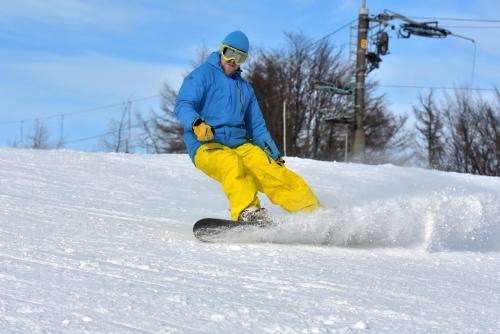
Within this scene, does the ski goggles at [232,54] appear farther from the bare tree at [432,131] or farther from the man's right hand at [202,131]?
the bare tree at [432,131]

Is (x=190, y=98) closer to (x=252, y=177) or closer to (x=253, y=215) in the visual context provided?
(x=252, y=177)

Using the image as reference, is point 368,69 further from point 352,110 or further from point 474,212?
point 474,212

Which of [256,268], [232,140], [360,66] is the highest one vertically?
[360,66]

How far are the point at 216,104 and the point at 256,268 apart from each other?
193 centimetres

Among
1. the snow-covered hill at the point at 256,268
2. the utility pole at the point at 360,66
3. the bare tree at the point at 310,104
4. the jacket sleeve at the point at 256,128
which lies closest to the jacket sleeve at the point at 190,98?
the jacket sleeve at the point at 256,128

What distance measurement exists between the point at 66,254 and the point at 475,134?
83.6 feet

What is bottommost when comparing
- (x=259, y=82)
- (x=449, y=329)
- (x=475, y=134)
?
(x=449, y=329)

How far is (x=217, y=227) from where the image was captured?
421 cm

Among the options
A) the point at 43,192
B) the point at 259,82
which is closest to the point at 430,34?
the point at 259,82

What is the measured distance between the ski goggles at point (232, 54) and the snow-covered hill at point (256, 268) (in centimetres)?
132

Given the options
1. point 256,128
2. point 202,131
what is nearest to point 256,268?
point 202,131

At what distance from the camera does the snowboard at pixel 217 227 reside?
13.8ft

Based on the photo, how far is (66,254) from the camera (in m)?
3.23

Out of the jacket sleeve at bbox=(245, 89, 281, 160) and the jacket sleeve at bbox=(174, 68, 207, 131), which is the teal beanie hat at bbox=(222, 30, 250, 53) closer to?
the jacket sleeve at bbox=(174, 68, 207, 131)
